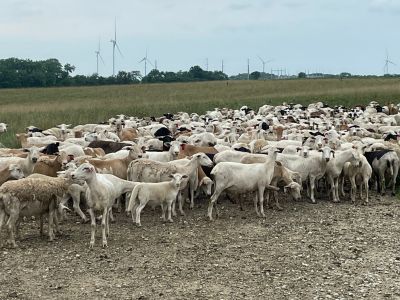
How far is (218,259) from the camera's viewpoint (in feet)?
33.0

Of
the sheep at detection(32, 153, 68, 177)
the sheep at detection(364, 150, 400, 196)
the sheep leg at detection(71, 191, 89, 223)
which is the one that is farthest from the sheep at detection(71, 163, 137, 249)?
the sheep at detection(364, 150, 400, 196)

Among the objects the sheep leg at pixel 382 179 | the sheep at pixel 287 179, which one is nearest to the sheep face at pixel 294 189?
the sheep at pixel 287 179

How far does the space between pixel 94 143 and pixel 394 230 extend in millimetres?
10103

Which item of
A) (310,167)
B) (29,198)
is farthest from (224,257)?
(310,167)

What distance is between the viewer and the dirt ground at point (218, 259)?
8.61m

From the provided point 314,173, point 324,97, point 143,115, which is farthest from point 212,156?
point 324,97

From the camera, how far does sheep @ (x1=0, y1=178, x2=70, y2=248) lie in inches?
413

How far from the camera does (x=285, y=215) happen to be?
523 inches

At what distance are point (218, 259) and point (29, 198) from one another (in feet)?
12.5

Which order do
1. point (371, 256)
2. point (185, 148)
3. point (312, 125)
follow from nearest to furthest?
1. point (371, 256)
2. point (185, 148)
3. point (312, 125)

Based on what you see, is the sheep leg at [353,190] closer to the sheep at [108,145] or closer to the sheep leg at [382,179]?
the sheep leg at [382,179]

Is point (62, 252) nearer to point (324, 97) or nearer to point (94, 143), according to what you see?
point (94, 143)

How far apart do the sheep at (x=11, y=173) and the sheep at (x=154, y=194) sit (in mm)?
2816

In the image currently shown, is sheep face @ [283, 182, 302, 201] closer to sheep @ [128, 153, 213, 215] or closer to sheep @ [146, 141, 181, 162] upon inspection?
sheep @ [128, 153, 213, 215]
